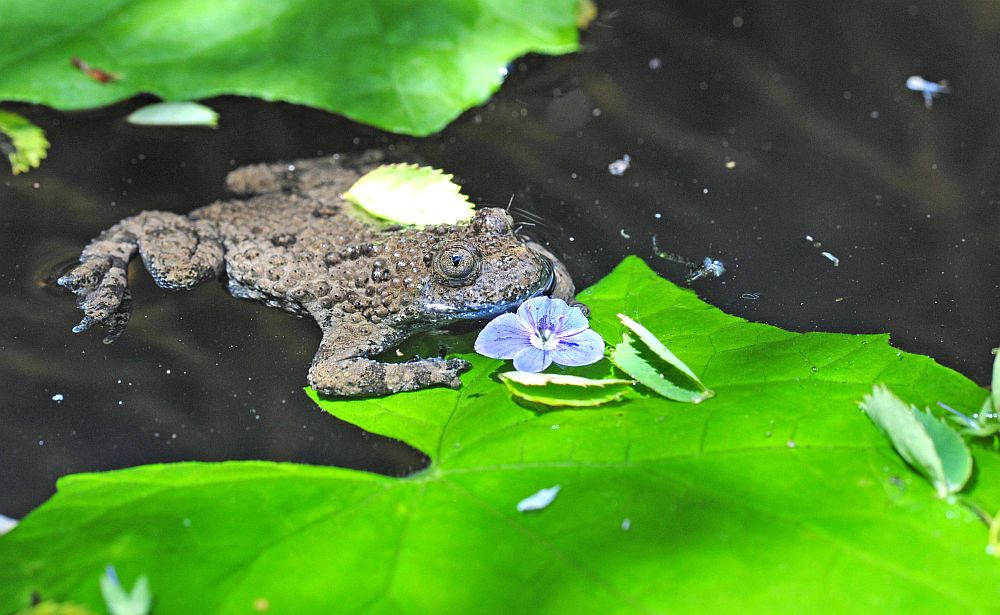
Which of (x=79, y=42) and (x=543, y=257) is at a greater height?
(x=79, y=42)

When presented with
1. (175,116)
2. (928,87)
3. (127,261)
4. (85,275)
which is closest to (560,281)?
(127,261)

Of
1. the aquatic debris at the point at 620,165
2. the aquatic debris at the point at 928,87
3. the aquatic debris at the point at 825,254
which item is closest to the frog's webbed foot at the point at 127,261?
the aquatic debris at the point at 620,165

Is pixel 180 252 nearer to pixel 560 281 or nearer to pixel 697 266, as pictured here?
pixel 560 281

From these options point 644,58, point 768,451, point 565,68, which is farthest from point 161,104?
point 768,451

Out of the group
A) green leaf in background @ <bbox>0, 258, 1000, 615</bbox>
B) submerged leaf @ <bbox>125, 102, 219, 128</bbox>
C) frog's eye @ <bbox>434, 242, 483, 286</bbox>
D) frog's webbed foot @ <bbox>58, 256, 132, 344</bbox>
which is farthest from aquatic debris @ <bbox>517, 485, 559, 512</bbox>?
submerged leaf @ <bbox>125, 102, 219, 128</bbox>

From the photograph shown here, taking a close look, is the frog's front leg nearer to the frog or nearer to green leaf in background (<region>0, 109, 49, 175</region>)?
the frog

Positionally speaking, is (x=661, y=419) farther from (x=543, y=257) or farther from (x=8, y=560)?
(x=8, y=560)
